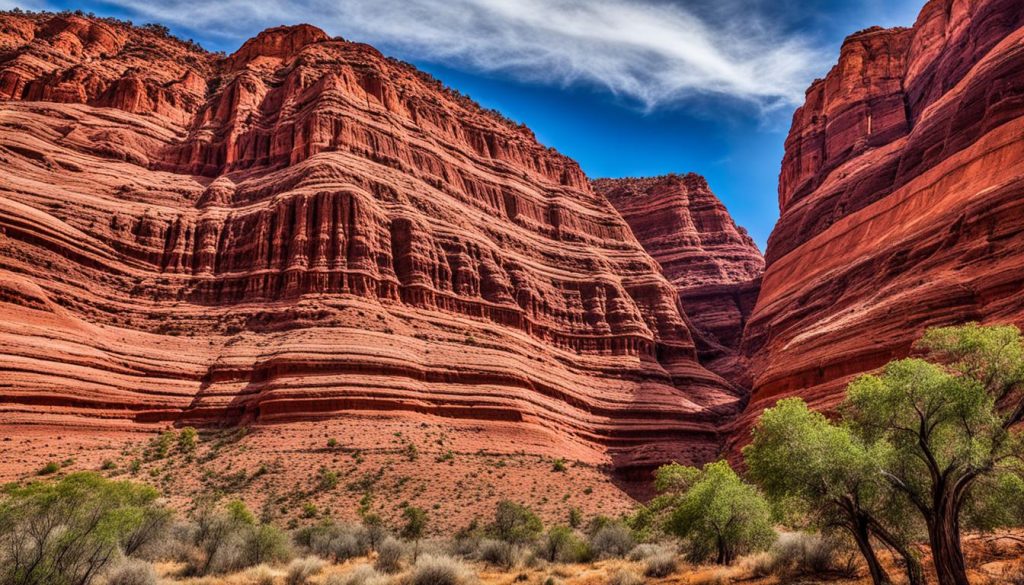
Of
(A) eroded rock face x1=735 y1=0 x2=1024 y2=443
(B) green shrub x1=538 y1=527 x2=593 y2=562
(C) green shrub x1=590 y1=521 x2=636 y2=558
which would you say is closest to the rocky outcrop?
(A) eroded rock face x1=735 y1=0 x2=1024 y2=443

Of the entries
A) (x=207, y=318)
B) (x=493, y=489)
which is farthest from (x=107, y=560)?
(x=207, y=318)

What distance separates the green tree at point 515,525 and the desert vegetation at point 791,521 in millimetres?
2448

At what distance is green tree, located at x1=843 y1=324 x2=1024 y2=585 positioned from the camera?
12.6m

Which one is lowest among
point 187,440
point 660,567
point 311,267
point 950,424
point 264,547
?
point 660,567

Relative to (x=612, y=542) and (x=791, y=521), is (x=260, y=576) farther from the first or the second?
(x=791, y=521)

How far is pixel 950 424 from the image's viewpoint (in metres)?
13.3

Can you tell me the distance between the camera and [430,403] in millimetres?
45500

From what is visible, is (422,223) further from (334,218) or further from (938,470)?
(938,470)

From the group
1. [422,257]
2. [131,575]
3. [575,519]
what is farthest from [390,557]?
[422,257]

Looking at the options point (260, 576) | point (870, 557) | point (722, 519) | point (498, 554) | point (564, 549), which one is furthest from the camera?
point (564, 549)

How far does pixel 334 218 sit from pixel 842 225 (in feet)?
166

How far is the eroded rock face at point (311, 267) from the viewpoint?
42.4 m

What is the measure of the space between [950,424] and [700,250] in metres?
96.8

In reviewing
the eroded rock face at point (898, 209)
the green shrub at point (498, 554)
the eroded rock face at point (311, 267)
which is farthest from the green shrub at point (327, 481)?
the eroded rock face at point (898, 209)
